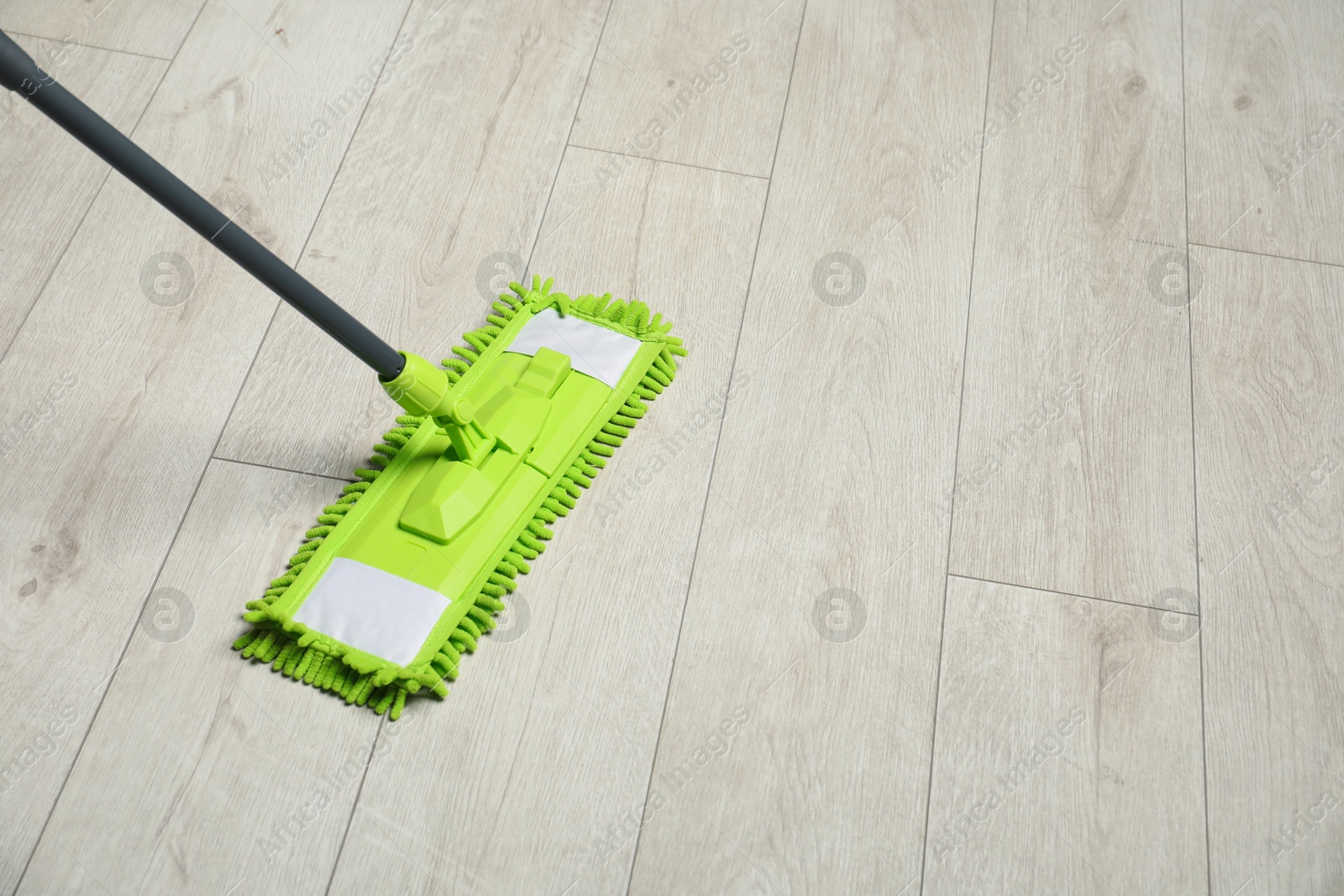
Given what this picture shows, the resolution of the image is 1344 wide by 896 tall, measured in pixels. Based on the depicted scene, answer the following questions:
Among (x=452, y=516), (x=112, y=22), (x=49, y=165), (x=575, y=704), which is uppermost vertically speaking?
(x=112, y=22)

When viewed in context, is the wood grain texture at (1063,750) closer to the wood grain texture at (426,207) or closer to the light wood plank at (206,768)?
the light wood plank at (206,768)

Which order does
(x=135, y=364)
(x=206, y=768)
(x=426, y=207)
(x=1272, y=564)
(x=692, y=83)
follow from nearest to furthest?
(x=206, y=768)
(x=1272, y=564)
(x=135, y=364)
(x=426, y=207)
(x=692, y=83)

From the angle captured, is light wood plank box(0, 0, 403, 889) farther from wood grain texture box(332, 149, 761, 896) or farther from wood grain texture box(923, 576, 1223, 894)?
wood grain texture box(923, 576, 1223, 894)

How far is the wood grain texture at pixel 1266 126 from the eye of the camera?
1.33 m

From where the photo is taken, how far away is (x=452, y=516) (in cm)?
100

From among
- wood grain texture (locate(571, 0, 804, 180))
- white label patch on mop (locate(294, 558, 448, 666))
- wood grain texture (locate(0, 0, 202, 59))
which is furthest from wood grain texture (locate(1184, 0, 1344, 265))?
wood grain texture (locate(0, 0, 202, 59))

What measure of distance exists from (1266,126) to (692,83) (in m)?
0.74

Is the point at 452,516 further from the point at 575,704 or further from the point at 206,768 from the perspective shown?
the point at 206,768

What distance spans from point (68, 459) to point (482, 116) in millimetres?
639

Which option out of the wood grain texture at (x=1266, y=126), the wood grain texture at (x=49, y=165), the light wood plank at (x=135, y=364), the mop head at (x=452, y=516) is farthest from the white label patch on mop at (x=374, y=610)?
the wood grain texture at (x=1266, y=126)

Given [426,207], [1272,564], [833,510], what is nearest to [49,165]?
[426,207]

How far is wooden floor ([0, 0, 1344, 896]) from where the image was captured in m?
0.96

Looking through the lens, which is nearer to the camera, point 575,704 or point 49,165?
point 575,704

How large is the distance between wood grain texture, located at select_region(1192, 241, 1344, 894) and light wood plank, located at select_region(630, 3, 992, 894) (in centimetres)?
27
